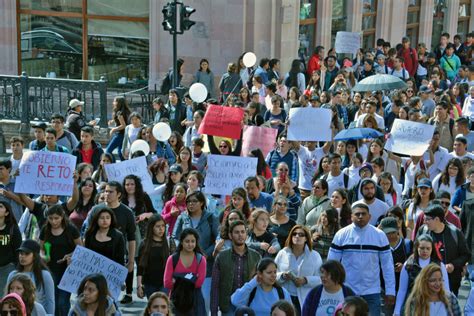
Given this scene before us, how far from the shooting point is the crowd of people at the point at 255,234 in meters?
8.70

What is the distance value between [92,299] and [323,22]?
19422 mm

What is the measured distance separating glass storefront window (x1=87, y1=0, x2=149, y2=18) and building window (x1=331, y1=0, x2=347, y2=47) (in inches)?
251

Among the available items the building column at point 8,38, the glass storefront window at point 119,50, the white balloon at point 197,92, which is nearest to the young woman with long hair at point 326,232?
the white balloon at point 197,92

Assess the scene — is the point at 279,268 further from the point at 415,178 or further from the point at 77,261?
the point at 415,178

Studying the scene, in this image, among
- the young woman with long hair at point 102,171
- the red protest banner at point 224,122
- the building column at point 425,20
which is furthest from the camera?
the building column at point 425,20

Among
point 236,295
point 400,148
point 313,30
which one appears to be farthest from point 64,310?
point 313,30

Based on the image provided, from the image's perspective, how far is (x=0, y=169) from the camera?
1189 centimetres

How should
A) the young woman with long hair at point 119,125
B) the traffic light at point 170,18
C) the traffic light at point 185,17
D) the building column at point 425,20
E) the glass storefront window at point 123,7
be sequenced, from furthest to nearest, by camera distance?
the building column at point 425,20, the glass storefront window at point 123,7, the traffic light at point 170,18, the traffic light at point 185,17, the young woman with long hair at point 119,125

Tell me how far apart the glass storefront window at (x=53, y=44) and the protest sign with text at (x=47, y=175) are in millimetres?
12020

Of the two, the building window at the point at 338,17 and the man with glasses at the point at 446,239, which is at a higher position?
the building window at the point at 338,17

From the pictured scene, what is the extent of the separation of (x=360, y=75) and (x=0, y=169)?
1214 centimetres

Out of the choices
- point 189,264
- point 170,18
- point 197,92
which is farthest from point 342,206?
point 170,18

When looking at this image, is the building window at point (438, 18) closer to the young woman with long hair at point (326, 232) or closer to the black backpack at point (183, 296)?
the young woman with long hair at point (326, 232)

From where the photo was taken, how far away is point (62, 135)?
14.7 meters
